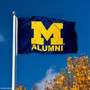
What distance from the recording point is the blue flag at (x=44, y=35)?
8.10m

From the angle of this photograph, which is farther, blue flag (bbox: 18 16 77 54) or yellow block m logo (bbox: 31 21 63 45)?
yellow block m logo (bbox: 31 21 63 45)

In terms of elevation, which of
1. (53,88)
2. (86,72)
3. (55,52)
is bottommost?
(53,88)

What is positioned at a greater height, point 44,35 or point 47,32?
point 47,32

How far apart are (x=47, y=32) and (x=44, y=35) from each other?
0.56 feet

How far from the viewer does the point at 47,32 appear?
333 inches

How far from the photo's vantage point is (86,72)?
314 inches

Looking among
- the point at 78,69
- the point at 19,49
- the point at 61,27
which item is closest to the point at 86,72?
the point at 78,69

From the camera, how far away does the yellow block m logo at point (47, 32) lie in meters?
8.27

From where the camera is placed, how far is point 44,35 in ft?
27.5

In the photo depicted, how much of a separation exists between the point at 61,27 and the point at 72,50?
3.34ft

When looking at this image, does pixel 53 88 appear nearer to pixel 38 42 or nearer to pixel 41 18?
pixel 38 42

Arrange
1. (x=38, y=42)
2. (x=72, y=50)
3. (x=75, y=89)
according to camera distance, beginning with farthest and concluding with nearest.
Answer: (x=72, y=50) < (x=38, y=42) < (x=75, y=89)

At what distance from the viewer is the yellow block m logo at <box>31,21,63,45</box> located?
827 centimetres

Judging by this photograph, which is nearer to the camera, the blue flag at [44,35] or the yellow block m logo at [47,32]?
the blue flag at [44,35]
